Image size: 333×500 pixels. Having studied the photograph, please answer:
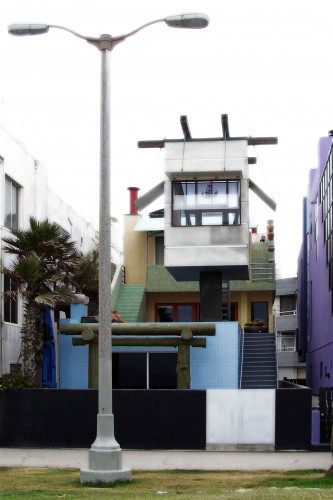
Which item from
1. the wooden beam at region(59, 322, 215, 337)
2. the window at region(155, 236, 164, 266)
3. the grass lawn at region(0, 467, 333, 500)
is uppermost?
the window at region(155, 236, 164, 266)

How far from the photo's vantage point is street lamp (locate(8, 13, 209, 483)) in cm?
1569

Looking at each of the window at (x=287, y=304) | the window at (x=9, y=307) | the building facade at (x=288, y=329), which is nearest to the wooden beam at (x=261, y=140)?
the window at (x=9, y=307)

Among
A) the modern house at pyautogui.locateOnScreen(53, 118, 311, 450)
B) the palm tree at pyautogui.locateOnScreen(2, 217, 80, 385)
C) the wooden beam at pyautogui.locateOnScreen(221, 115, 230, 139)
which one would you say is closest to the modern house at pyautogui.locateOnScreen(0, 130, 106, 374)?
the palm tree at pyautogui.locateOnScreen(2, 217, 80, 385)

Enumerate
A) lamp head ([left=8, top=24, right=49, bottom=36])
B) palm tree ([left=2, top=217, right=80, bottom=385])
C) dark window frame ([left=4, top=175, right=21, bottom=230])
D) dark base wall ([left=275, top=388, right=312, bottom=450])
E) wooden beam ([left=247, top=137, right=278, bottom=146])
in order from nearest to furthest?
lamp head ([left=8, top=24, right=49, bottom=36]) < dark base wall ([left=275, top=388, right=312, bottom=450]) < palm tree ([left=2, top=217, right=80, bottom=385]) < dark window frame ([left=4, top=175, right=21, bottom=230]) < wooden beam ([left=247, top=137, right=278, bottom=146])

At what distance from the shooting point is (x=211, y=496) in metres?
13.4

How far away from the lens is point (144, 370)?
28.2m

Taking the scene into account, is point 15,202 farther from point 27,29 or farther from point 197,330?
point 27,29

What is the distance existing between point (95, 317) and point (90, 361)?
437 cm

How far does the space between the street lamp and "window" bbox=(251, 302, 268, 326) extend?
87.0 ft

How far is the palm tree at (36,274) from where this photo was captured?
2550 centimetres

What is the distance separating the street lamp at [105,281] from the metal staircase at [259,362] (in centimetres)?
1287

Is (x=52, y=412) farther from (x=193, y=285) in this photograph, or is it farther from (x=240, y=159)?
(x=193, y=285)

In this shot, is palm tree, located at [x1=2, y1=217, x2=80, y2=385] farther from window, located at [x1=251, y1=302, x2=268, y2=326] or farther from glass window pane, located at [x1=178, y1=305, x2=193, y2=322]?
window, located at [x1=251, y1=302, x2=268, y2=326]

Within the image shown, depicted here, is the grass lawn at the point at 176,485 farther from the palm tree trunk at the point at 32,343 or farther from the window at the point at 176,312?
the window at the point at 176,312
